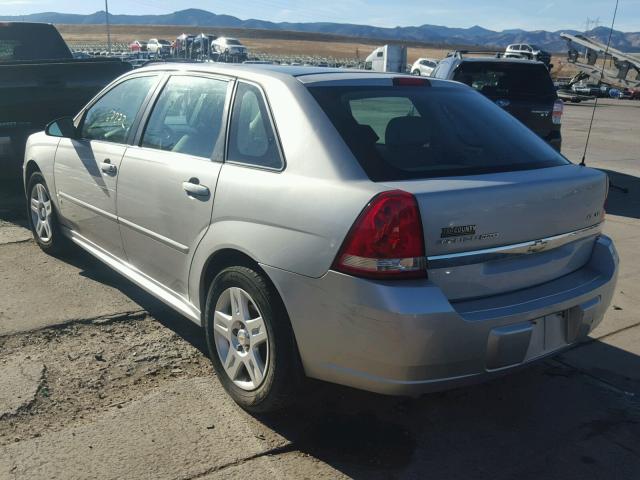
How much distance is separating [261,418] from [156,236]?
4.05 ft

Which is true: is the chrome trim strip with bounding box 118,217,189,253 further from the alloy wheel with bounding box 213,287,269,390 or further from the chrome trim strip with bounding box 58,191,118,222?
the alloy wheel with bounding box 213,287,269,390

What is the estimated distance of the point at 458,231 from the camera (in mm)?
2574

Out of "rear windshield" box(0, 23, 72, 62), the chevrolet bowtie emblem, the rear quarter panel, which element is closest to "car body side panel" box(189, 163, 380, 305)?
the rear quarter panel

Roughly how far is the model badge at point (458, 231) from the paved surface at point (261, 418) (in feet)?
3.21

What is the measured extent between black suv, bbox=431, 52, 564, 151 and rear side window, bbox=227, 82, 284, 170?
19.5ft

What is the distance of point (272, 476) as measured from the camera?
269 centimetres

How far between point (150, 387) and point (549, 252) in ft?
7.03

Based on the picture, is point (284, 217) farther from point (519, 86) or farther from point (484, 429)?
point (519, 86)

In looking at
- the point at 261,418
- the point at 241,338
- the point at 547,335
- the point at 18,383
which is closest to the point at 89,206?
the point at 18,383

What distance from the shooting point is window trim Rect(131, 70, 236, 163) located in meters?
3.29

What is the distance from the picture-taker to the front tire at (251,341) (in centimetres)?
284

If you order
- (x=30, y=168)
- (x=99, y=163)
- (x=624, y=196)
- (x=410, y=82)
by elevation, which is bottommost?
(x=624, y=196)

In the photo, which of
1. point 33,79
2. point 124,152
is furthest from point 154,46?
point 124,152

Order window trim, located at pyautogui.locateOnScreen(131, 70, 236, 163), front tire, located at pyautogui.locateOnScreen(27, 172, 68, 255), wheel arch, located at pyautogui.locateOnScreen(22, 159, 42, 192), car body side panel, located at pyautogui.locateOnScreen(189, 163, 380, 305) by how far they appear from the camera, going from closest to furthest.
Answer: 1. car body side panel, located at pyautogui.locateOnScreen(189, 163, 380, 305)
2. window trim, located at pyautogui.locateOnScreen(131, 70, 236, 163)
3. front tire, located at pyautogui.locateOnScreen(27, 172, 68, 255)
4. wheel arch, located at pyautogui.locateOnScreen(22, 159, 42, 192)
